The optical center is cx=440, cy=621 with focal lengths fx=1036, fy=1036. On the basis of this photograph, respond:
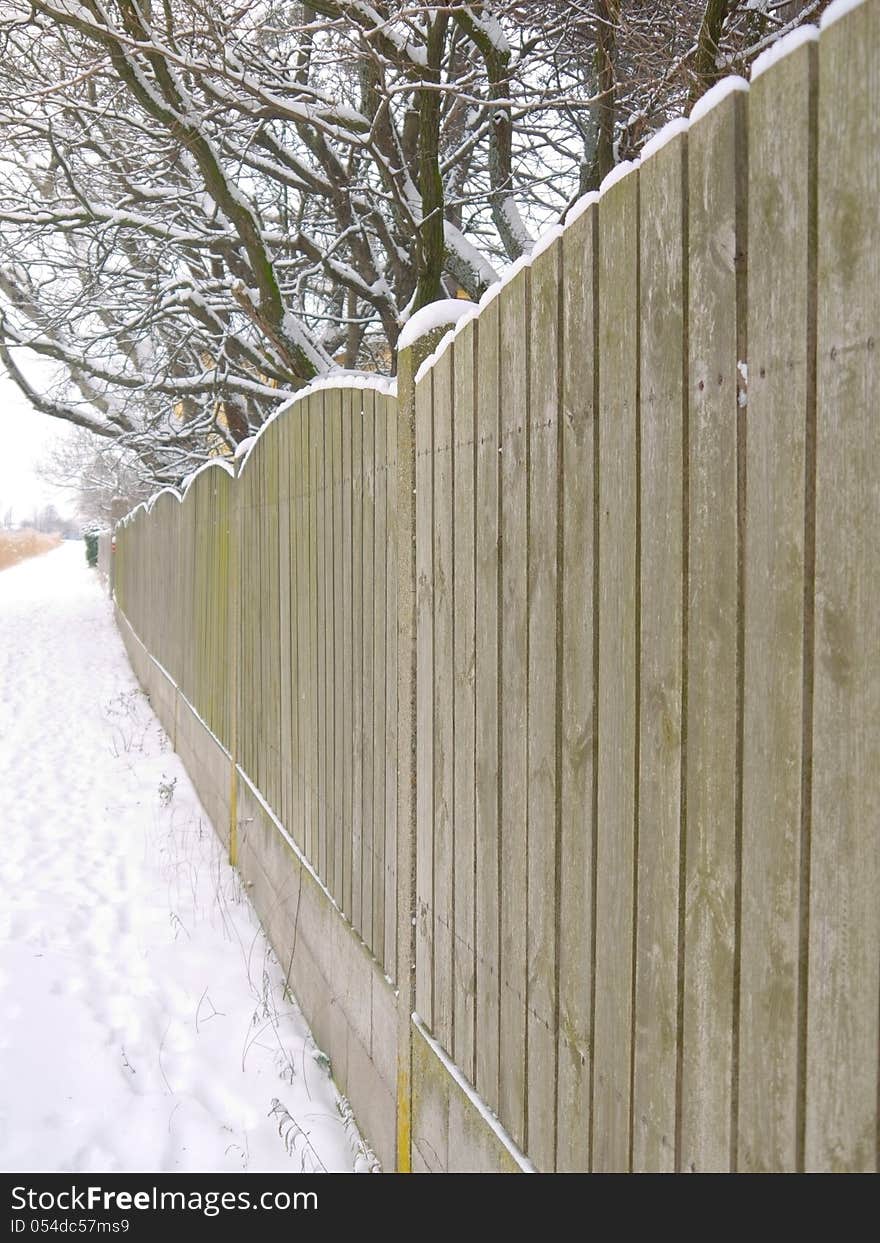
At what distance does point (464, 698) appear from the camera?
2.23m

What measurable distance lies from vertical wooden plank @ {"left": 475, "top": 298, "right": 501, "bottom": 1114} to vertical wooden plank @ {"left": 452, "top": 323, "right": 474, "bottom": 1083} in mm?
34

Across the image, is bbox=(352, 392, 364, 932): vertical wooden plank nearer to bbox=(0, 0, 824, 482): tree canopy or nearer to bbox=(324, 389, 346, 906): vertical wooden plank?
bbox=(324, 389, 346, 906): vertical wooden plank

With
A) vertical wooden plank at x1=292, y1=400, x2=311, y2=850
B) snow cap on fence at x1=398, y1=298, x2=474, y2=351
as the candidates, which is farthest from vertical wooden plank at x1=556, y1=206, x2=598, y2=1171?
vertical wooden plank at x1=292, y1=400, x2=311, y2=850

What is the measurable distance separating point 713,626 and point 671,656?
0.11 meters

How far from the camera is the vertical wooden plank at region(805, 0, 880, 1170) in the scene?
3.28 ft

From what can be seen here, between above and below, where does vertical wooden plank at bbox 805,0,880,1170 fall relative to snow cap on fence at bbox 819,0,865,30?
below

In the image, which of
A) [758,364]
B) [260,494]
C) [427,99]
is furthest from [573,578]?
[427,99]

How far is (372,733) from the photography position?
3025mm

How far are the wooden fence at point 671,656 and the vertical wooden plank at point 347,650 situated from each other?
682mm

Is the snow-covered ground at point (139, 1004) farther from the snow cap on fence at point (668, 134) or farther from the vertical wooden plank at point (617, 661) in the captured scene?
the snow cap on fence at point (668, 134)

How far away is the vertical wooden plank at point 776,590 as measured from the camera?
110cm

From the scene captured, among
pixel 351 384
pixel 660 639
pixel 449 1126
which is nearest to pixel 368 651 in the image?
pixel 351 384

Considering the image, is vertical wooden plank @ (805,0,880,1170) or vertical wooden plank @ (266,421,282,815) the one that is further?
vertical wooden plank @ (266,421,282,815)

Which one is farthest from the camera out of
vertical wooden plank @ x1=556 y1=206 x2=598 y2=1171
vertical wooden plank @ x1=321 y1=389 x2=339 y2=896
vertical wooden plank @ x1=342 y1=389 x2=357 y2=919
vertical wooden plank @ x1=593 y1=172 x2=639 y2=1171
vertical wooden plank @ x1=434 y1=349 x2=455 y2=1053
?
vertical wooden plank @ x1=321 y1=389 x2=339 y2=896
